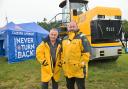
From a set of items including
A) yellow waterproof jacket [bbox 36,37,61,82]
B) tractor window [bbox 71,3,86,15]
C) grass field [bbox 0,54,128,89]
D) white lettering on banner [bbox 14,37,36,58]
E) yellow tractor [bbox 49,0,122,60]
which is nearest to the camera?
yellow waterproof jacket [bbox 36,37,61,82]

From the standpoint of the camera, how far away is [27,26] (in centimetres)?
2002

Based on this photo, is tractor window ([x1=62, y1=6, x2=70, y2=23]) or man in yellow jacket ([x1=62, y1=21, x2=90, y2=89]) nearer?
man in yellow jacket ([x1=62, y1=21, x2=90, y2=89])

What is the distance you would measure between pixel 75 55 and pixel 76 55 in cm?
2

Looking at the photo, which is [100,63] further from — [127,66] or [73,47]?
[73,47]

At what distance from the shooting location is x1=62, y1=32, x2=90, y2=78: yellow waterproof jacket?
22.4 feet

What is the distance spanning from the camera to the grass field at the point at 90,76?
32.4ft

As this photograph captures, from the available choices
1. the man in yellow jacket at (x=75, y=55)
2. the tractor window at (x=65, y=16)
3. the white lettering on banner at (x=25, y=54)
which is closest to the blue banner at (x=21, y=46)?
the white lettering on banner at (x=25, y=54)

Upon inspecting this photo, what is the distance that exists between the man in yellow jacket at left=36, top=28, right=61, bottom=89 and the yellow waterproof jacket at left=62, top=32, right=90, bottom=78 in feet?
0.81

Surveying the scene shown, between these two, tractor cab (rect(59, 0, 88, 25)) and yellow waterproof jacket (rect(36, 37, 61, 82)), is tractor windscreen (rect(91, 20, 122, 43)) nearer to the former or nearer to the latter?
tractor cab (rect(59, 0, 88, 25))

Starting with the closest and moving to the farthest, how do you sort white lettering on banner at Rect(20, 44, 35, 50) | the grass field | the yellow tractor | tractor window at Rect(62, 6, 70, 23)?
the grass field < the yellow tractor < tractor window at Rect(62, 6, 70, 23) < white lettering on banner at Rect(20, 44, 35, 50)

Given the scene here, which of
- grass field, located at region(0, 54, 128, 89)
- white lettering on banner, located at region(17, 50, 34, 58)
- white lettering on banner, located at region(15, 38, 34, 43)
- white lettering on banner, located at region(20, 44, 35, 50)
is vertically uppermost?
white lettering on banner, located at region(15, 38, 34, 43)

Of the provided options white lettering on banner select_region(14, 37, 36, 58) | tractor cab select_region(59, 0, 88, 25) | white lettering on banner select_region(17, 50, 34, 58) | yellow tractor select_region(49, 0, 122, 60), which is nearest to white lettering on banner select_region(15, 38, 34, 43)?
white lettering on banner select_region(14, 37, 36, 58)

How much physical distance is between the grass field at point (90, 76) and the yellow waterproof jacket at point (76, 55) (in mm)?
2736

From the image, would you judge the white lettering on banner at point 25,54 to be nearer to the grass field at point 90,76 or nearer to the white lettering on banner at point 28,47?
the white lettering on banner at point 28,47
